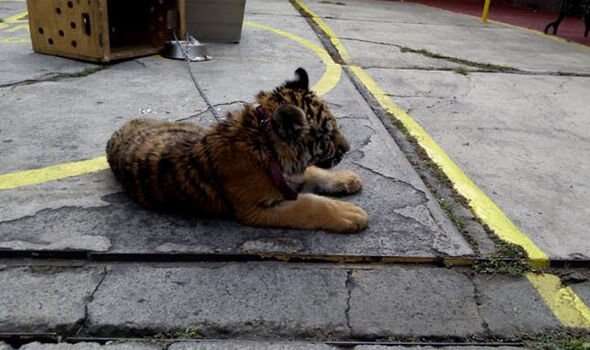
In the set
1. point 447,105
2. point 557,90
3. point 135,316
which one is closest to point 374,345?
point 135,316

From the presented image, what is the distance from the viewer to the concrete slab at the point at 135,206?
109 inches

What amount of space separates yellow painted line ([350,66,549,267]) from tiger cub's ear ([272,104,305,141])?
4.23 feet

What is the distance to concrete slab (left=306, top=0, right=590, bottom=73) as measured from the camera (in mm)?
7629

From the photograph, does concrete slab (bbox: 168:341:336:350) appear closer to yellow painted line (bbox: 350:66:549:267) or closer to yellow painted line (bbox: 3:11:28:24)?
yellow painted line (bbox: 350:66:549:267)

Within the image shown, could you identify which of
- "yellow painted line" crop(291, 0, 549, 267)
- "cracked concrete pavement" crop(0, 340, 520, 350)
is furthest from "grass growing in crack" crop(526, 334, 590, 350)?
"yellow painted line" crop(291, 0, 549, 267)

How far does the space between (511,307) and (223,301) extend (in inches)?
52.8

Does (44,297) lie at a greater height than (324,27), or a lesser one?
lesser

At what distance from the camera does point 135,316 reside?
7.41ft

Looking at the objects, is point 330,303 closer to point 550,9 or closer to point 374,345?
point 374,345

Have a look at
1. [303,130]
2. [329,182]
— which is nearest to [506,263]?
[329,182]

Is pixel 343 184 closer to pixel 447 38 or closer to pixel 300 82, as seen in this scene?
pixel 300 82

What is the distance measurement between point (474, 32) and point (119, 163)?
8904 mm

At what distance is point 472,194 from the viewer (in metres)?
3.46

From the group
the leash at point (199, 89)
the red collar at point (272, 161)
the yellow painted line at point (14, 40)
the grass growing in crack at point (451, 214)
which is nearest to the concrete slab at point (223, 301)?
the red collar at point (272, 161)
